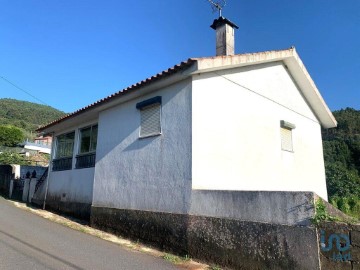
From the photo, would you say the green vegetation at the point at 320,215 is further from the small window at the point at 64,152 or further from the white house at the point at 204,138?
the small window at the point at 64,152

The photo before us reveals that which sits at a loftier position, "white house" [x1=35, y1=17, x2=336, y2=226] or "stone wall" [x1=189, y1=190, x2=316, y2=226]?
"white house" [x1=35, y1=17, x2=336, y2=226]

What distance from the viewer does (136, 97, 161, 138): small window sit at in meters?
8.80

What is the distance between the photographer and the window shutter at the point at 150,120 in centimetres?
880

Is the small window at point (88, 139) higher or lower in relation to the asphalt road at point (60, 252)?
higher

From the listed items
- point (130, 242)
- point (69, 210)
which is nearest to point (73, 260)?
point (130, 242)

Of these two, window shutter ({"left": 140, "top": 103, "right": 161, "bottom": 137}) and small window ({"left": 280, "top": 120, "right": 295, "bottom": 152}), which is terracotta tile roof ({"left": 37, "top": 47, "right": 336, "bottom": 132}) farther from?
small window ({"left": 280, "top": 120, "right": 295, "bottom": 152})

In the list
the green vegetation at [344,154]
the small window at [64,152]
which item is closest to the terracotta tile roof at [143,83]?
the small window at [64,152]

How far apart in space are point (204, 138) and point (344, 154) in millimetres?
30328

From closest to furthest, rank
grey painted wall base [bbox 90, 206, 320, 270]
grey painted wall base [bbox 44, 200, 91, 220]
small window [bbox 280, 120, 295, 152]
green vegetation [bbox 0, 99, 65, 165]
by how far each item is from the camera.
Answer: grey painted wall base [bbox 90, 206, 320, 270] → small window [bbox 280, 120, 295, 152] → grey painted wall base [bbox 44, 200, 91, 220] → green vegetation [bbox 0, 99, 65, 165]

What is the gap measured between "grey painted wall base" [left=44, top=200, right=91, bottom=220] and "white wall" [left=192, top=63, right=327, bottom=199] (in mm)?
5652

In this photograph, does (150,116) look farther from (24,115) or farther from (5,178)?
(24,115)

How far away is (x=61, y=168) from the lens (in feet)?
46.8

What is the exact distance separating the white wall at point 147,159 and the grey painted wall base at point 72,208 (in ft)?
3.98

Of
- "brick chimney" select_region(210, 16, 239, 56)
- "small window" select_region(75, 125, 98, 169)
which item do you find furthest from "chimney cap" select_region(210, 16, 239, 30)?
"small window" select_region(75, 125, 98, 169)
